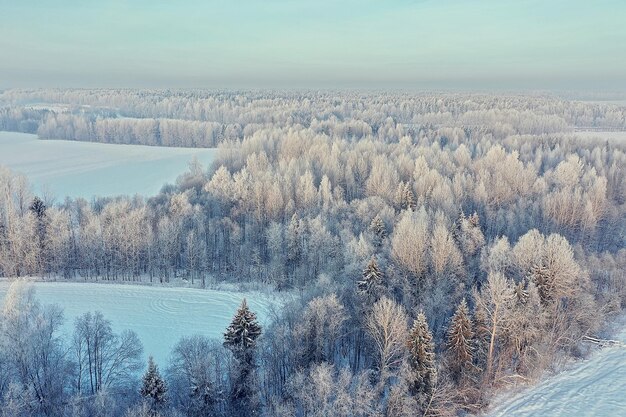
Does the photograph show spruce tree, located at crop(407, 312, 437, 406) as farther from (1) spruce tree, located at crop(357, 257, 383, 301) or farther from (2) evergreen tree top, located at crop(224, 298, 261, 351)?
(2) evergreen tree top, located at crop(224, 298, 261, 351)

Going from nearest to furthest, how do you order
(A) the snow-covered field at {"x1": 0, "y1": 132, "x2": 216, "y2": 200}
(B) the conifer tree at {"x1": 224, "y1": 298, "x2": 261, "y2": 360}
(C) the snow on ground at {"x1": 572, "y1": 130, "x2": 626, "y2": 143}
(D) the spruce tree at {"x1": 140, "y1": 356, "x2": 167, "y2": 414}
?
1. (D) the spruce tree at {"x1": 140, "y1": 356, "x2": 167, "y2": 414}
2. (B) the conifer tree at {"x1": 224, "y1": 298, "x2": 261, "y2": 360}
3. (A) the snow-covered field at {"x1": 0, "y1": 132, "x2": 216, "y2": 200}
4. (C) the snow on ground at {"x1": 572, "y1": 130, "x2": 626, "y2": 143}

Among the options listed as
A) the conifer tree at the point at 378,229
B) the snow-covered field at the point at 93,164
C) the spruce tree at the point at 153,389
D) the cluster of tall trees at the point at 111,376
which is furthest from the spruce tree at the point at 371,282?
the snow-covered field at the point at 93,164

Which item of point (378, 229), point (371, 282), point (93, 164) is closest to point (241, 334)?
point (371, 282)

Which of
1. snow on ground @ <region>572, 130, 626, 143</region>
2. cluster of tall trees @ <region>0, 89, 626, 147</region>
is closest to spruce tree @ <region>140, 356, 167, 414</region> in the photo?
cluster of tall trees @ <region>0, 89, 626, 147</region>

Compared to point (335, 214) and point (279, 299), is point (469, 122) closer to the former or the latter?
point (335, 214)

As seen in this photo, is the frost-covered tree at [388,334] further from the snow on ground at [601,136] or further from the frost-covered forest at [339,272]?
the snow on ground at [601,136]

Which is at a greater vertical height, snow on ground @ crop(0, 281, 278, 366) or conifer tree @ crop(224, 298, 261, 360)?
conifer tree @ crop(224, 298, 261, 360)
